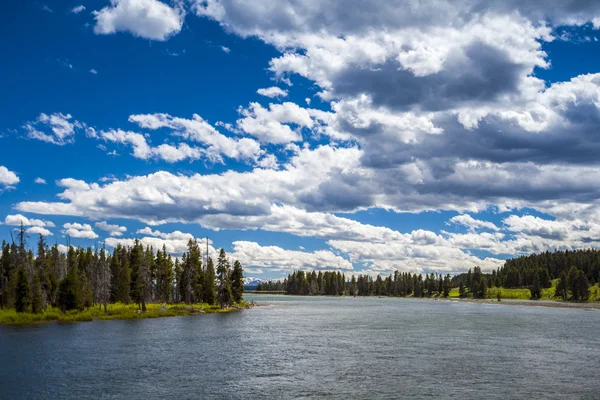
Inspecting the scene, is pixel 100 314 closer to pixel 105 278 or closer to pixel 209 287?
pixel 105 278

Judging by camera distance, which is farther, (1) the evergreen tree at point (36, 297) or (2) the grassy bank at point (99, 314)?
(1) the evergreen tree at point (36, 297)

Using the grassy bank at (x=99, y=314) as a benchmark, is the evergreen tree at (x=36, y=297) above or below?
above

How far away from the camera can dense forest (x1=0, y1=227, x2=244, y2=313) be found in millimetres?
113938

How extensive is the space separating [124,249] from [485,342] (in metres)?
123

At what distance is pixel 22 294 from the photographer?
110 meters

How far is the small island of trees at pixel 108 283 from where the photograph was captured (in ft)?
371

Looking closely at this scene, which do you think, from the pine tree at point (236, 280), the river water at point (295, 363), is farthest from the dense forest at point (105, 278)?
the river water at point (295, 363)

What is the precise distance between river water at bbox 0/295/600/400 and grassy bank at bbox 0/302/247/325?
44.6 feet

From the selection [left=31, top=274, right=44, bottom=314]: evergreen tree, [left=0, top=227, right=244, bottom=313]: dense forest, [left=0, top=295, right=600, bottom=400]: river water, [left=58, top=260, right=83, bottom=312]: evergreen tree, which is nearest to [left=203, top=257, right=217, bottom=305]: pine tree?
[left=0, top=227, right=244, bottom=313]: dense forest

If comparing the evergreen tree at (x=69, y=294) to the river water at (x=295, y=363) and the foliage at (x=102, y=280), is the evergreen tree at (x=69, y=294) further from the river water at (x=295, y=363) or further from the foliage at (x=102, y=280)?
the river water at (x=295, y=363)

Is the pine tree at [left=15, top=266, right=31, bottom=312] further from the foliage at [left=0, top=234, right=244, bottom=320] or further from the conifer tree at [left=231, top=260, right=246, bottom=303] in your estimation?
the conifer tree at [left=231, top=260, right=246, bottom=303]

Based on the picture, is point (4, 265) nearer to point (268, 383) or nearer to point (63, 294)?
point (63, 294)

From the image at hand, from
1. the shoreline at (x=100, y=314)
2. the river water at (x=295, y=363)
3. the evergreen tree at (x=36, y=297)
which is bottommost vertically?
the shoreline at (x=100, y=314)

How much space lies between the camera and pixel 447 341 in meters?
79.1
